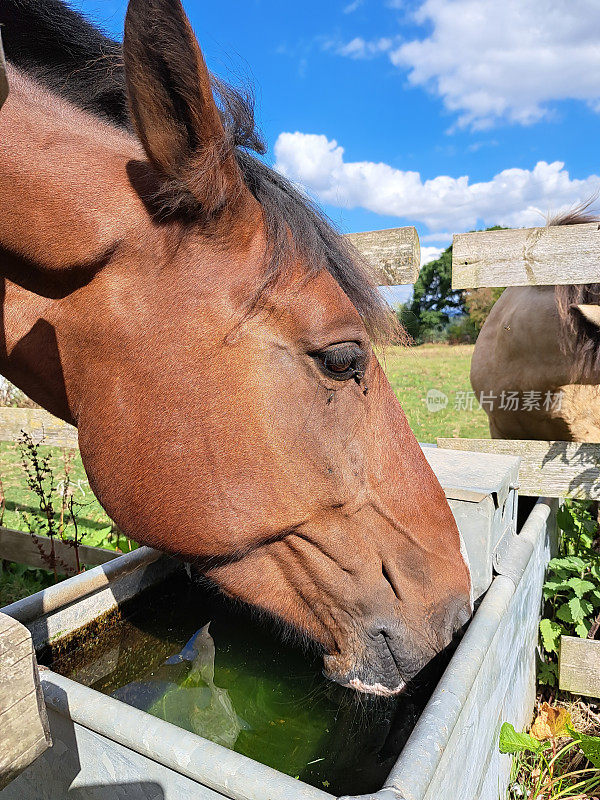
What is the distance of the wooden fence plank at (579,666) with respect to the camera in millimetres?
2381

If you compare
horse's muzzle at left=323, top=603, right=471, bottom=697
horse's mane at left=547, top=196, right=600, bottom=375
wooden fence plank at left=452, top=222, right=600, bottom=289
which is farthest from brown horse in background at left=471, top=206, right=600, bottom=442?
horse's muzzle at left=323, top=603, right=471, bottom=697

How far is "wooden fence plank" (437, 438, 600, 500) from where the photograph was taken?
2.52 metres

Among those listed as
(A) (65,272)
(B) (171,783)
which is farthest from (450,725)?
(A) (65,272)

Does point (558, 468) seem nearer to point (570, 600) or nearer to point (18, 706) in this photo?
point (570, 600)

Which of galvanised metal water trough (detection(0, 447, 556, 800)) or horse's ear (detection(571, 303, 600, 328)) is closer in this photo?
galvanised metal water trough (detection(0, 447, 556, 800))

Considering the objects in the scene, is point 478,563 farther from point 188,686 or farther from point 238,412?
point 188,686

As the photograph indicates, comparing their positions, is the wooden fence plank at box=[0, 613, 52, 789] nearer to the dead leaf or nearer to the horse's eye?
the horse's eye

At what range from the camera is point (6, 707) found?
698mm

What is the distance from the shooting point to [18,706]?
72cm

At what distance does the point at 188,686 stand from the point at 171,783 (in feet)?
3.88

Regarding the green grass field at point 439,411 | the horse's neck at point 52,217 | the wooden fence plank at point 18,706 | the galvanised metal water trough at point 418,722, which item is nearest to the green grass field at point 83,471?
the green grass field at point 439,411

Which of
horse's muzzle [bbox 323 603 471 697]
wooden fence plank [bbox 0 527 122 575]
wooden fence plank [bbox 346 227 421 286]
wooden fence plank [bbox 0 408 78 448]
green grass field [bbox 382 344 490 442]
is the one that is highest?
wooden fence plank [bbox 346 227 421 286]

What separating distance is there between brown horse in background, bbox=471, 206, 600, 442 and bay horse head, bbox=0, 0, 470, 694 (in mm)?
2201

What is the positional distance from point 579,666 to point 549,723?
32cm
